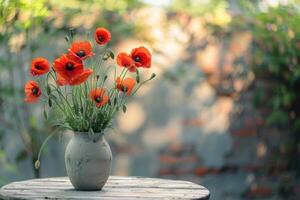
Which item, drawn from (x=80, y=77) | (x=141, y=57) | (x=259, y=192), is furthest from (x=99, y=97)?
Result: (x=259, y=192)

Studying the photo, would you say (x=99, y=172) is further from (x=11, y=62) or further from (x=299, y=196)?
(x=299, y=196)

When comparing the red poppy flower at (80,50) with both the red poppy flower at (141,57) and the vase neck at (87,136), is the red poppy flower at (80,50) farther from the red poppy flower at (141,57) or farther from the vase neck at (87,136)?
the vase neck at (87,136)

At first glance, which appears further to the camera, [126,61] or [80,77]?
[126,61]

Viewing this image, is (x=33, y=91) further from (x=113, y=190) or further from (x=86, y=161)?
(x=113, y=190)

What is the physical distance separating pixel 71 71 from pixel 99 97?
0.15 m

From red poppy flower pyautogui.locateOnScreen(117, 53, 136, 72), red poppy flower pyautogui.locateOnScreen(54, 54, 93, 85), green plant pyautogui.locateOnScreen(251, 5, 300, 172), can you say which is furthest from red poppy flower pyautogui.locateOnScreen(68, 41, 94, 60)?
green plant pyautogui.locateOnScreen(251, 5, 300, 172)

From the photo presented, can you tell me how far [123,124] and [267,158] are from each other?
97 cm

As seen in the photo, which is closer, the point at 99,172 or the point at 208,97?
the point at 99,172

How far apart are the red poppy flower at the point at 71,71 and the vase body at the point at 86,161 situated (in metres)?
0.24

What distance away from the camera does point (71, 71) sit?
8.00 ft

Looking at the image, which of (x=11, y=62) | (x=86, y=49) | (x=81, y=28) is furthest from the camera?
(x=81, y=28)

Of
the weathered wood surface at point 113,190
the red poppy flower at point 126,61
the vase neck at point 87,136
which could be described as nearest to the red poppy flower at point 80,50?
the red poppy flower at point 126,61

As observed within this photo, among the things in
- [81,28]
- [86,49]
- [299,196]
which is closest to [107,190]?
[86,49]

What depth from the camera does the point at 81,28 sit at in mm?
4285
